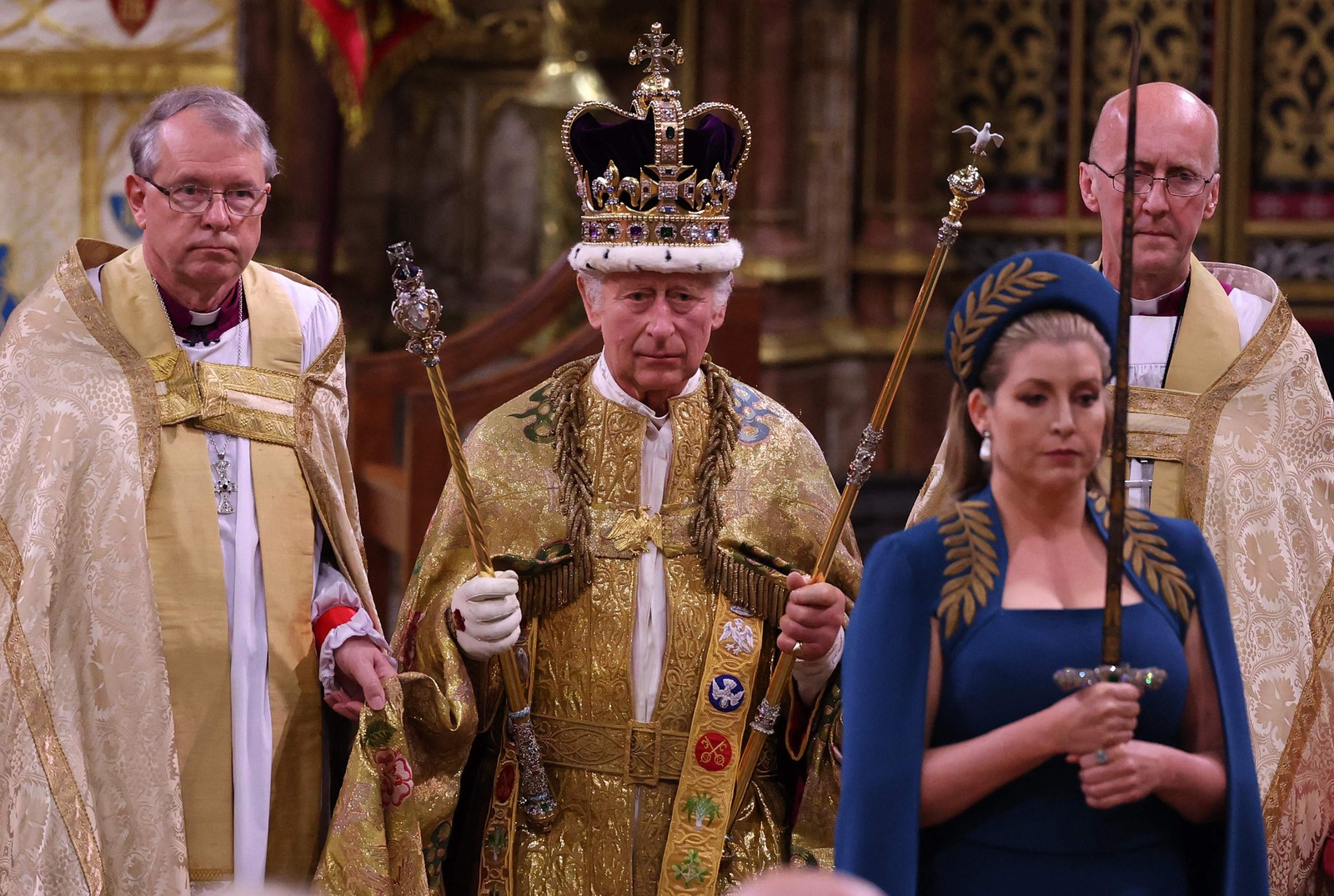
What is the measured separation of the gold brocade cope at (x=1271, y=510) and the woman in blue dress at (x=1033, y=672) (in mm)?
876

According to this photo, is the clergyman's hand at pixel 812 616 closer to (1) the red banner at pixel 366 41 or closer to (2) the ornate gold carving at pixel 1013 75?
(1) the red banner at pixel 366 41

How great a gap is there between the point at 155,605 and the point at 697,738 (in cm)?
103

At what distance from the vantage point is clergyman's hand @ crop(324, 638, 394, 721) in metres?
3.58

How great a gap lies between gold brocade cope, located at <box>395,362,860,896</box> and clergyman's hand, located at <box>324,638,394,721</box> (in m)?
0.06

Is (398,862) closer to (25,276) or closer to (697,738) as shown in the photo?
(697,738)

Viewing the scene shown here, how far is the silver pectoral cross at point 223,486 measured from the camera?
3.79 m

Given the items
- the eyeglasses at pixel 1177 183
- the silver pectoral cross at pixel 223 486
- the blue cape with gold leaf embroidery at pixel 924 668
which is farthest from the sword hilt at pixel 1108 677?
the silver pectoral cross at pixel 223 486

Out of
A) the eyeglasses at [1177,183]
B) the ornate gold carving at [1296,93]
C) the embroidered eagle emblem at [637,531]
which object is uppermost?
the ornate gold carving at [1296,93]

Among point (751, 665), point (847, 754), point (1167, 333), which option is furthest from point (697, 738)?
point (1167, 333)

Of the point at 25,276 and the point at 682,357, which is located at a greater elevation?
the point at 25,276

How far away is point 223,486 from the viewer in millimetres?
3795

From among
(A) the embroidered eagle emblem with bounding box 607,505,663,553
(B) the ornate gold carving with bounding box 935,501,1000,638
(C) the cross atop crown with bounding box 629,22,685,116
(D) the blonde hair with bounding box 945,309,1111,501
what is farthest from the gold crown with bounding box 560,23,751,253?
(B) the ornate gold carving with bounding box 935,501,1000,638

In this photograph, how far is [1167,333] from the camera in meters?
3.83

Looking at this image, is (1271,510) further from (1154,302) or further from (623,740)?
(623,740)
